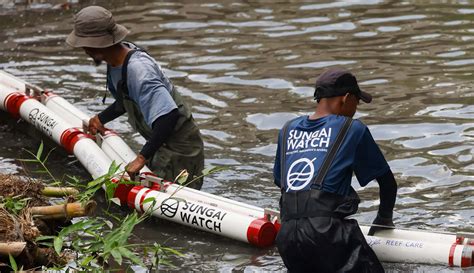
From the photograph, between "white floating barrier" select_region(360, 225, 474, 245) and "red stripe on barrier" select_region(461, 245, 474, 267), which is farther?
"white floating barrier" select_region(360, 225, 474, 245)

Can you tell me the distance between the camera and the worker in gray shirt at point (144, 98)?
7.09 meters

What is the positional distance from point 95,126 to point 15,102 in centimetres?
139

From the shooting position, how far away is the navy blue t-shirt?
A: 18.0ft

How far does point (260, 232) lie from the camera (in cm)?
660

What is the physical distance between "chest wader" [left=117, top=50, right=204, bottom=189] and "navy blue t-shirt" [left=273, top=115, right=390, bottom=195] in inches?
80.8

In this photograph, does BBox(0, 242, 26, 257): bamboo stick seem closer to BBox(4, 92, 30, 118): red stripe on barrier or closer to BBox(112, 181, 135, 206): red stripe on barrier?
BBox(112, 181, 135, 206): red stripe on barrier

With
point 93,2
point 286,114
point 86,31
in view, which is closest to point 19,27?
point 93,2

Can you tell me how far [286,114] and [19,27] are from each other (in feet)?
17.7

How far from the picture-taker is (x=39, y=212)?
5891mm

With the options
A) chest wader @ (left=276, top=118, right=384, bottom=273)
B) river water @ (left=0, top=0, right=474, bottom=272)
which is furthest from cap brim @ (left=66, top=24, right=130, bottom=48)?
chest wader @ (left=276, top=118, right=384, bottom=273)

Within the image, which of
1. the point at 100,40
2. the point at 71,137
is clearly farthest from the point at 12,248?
the point at 71,137

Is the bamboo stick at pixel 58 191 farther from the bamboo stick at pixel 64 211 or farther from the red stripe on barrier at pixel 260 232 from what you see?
the red stripe on barrier at pixel 260 232

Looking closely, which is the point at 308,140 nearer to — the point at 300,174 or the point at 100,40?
the point at 300,174

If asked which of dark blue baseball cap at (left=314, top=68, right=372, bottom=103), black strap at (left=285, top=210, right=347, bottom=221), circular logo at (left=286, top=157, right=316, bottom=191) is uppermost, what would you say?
dark blue baseball cap at (left=314, top=68, right=372, bottom=103)
